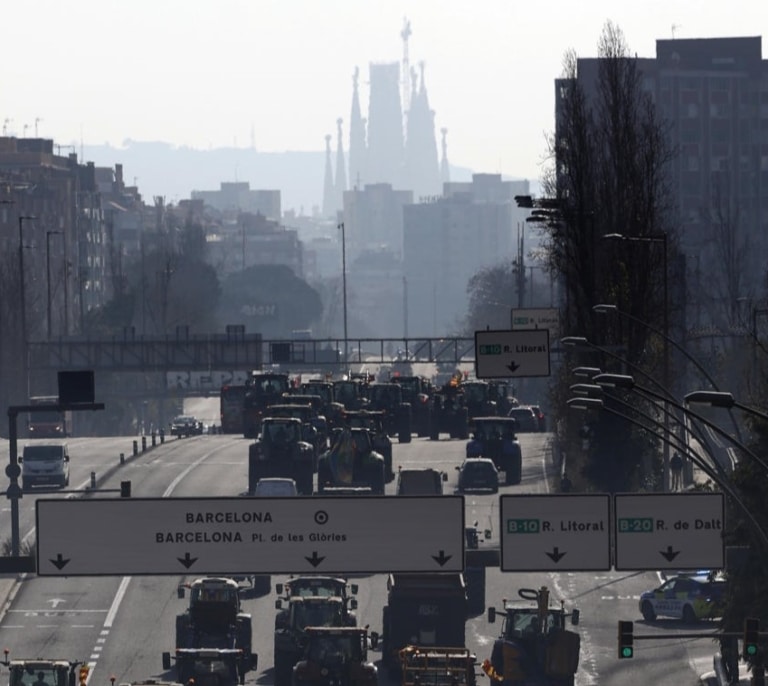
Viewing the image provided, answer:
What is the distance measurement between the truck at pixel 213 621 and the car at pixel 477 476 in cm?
2525

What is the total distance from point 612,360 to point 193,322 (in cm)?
13062

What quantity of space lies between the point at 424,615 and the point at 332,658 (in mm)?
5997

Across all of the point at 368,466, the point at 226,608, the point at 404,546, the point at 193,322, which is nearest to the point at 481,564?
the point at 404,546

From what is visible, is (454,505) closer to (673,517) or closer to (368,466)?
(673,517)

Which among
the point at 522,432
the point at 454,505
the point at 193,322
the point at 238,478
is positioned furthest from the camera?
the point at 193,322

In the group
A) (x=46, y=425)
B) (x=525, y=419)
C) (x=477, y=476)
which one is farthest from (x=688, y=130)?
(x=477, y=476)

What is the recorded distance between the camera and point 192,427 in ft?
401

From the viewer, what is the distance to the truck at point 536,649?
46.7 m

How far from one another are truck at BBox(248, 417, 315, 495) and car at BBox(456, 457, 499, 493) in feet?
16.7

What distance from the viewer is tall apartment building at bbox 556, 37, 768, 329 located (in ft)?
633

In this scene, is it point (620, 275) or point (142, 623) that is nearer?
point (142, 623)

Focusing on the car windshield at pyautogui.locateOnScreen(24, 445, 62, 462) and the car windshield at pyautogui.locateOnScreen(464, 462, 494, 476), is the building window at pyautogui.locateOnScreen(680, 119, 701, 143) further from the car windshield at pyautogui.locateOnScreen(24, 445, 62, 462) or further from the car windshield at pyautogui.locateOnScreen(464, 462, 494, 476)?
the car windshield at pyautogui.locateOnScreen(464, 462, 494, 476)

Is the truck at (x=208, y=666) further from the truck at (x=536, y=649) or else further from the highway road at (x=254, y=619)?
the truck at (x=536, y=649)

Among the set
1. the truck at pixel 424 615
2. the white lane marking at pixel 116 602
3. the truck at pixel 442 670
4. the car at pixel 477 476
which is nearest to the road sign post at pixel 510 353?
the truck at pixel 424 615
